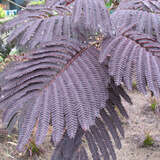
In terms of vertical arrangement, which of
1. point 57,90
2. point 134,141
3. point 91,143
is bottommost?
point 134,141

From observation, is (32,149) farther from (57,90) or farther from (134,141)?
(57,90)

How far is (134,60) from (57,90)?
0.77 feet

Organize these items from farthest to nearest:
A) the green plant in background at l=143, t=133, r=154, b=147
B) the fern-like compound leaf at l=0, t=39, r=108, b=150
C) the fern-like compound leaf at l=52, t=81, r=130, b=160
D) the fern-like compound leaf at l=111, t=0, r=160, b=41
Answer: the green plant in background at l=143, t=133, r=154, b=147 → the fern-like compound leaf at l=111, t=0, r=160, b=41 → the fern-like compound leaf at l=52, t=81, r=130, b=160 → the fern-like compound leaf at l=0, t=39, r=108, b=150

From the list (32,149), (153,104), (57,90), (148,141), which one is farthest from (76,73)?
(153,104)

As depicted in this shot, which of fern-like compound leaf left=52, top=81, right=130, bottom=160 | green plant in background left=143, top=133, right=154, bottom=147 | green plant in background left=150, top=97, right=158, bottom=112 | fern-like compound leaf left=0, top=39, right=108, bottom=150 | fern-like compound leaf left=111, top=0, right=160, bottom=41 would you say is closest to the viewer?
fern-like compound leaf left=0, top=39, right=108, bottom=150

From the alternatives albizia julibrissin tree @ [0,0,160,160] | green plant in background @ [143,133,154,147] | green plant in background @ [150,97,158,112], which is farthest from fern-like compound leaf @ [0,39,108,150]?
green plant in background @ [150,97,158,112]

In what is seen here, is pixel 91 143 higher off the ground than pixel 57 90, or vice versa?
pixel 57 90

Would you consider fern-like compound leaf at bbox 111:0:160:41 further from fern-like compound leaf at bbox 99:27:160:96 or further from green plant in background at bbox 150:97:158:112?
green plant in background at bbox 150:97:158:112

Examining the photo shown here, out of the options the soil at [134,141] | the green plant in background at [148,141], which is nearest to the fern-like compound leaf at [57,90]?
the soil at [134,141]

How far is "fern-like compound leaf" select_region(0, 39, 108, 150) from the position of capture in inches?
22.6

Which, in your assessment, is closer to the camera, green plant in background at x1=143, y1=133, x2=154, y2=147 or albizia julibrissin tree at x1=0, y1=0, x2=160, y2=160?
albizia julibrissin tree at x1=0, y1=0, x2=160, y2=160

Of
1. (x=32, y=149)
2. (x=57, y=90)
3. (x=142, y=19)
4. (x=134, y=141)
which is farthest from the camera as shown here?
(x=134, y=141)

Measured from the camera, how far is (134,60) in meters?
0.68

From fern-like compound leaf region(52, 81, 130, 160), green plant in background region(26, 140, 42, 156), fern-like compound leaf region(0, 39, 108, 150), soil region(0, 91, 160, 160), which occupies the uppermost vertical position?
fern-like compound leaf region(0, 39, 108, 150)
